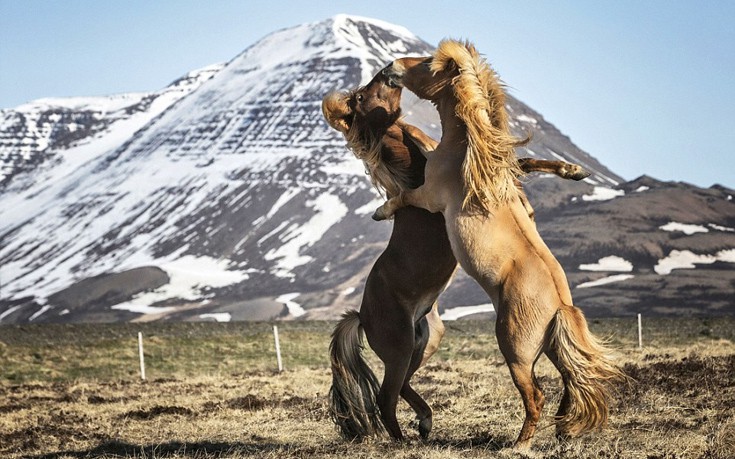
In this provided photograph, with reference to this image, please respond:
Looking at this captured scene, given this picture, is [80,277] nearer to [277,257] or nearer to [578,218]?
[277,257]

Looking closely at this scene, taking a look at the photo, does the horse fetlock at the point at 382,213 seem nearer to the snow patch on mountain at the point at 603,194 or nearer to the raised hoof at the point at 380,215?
the raised hoof at the point at 380,215

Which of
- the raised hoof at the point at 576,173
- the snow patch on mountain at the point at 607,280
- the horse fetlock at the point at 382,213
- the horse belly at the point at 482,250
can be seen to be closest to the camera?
the horse belly at the point at 482,250

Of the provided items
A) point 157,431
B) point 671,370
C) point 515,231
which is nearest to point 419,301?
point 515,231

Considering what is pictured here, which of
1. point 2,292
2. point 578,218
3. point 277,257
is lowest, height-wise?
point 2,292

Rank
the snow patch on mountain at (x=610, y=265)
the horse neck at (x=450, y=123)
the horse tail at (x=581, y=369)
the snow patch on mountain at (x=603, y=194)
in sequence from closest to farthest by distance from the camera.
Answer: the horse tail at (x=581, y=369), the horse neck at (x=450, y=123), the snow patch on mountain at (x=610, y=265), the snow patch on mountain at (x=603, y=194)

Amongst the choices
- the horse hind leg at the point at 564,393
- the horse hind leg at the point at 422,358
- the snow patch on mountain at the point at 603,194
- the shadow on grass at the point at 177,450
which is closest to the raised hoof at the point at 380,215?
the horse hind leg at the point at 422,358

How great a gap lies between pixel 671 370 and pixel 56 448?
29.1 feet

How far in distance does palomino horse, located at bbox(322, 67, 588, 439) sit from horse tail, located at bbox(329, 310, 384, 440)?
0.01m

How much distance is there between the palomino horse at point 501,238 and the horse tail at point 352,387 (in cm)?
158

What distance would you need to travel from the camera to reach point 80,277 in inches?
7520

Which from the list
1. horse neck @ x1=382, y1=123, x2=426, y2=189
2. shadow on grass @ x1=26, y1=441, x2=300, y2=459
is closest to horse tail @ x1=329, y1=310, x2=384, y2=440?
shadow on grass @ x1=26, y1=441, x2=300, y2=459

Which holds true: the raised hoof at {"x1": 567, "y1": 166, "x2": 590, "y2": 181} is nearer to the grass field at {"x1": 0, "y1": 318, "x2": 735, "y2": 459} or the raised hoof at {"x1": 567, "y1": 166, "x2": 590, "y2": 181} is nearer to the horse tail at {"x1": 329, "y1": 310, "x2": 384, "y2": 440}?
the grass field at {"x1": 0, "y1": 318, "x2": 735, "y2": 459}

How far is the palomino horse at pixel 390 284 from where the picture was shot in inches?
343

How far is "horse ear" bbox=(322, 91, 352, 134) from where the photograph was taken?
30.8 ft
